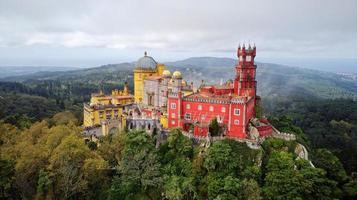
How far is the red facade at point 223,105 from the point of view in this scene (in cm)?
4575

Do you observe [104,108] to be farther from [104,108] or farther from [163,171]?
[163,171]

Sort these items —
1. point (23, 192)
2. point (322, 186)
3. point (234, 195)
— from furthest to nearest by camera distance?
1. point (23, 192)
2. point (322, 186)
3. point (234, 195)

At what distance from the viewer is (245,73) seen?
50.9 metres

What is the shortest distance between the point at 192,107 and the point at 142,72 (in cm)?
1884

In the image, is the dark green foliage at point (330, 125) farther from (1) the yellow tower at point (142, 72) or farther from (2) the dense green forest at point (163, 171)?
(1) the yellow tower at point (142, 72)

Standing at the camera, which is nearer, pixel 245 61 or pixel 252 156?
pixel 252 156

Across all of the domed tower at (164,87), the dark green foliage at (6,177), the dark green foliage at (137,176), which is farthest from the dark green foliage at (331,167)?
the dark green foliage at (6,177)

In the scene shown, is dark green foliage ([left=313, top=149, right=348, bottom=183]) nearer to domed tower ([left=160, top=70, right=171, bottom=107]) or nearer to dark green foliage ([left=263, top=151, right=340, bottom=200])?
dark green foliage ([left=263, top=151, right=340, bottom=200])

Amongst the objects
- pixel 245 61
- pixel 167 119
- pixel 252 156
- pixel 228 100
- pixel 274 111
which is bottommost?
pixel 274 111

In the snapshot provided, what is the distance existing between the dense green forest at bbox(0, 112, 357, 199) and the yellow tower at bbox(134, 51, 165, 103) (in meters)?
18.2

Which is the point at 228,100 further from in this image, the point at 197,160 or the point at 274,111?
the point at 274,111

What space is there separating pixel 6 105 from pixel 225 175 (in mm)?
95855

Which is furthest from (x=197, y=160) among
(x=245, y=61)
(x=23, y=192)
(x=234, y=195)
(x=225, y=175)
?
(x=23, y=192)

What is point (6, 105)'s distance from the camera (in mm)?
106500
